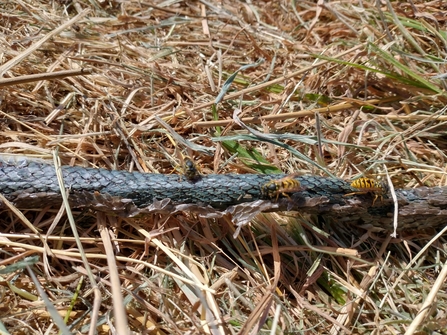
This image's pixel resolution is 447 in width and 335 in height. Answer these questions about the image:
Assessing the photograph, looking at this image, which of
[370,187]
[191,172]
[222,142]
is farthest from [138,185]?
[370,187]

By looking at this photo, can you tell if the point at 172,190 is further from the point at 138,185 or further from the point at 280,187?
the point at 280,187

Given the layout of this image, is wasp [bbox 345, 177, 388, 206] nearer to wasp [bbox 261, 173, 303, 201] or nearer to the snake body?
the snake body

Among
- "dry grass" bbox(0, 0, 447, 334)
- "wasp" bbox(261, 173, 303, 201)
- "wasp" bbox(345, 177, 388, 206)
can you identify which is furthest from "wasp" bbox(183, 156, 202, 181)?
"wasp" bbox(345, 177, 388, 206)

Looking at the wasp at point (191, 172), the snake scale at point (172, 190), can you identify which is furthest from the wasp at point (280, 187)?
the wasp at point (191, 172)

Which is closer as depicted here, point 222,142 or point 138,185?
point 138,185

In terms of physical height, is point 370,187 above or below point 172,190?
above

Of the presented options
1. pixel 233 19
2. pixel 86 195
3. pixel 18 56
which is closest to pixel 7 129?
pixel 18 56

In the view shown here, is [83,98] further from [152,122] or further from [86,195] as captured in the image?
[86,195]
